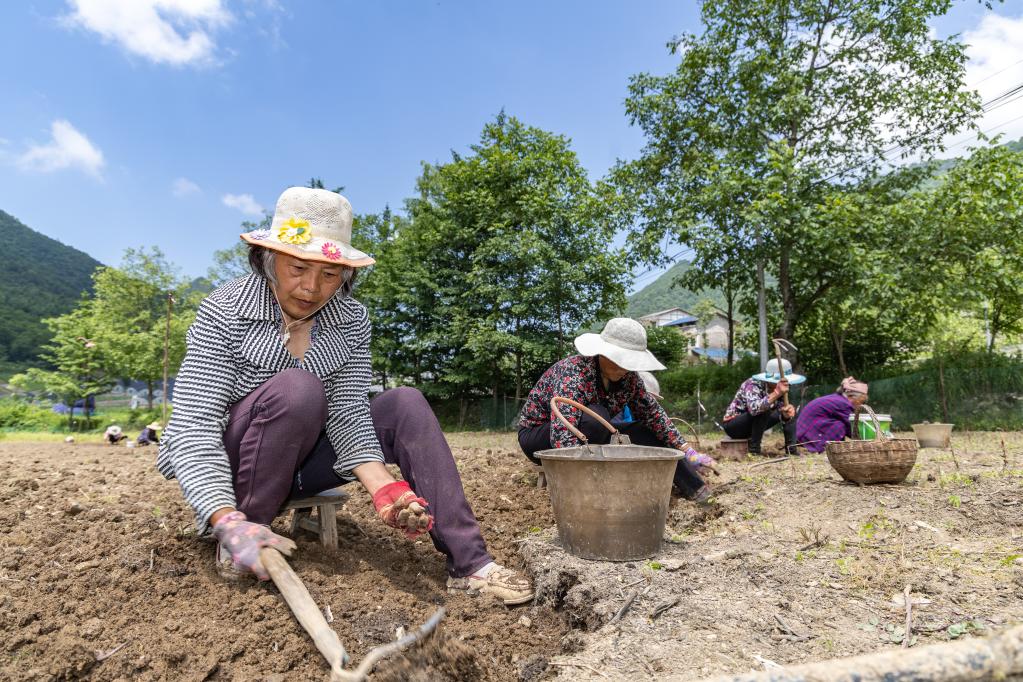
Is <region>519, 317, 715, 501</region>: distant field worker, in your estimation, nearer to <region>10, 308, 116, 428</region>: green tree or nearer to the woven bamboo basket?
the woven bamboo basket

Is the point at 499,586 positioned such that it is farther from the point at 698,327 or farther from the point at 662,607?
the point at 698,327

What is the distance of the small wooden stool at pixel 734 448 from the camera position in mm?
7202

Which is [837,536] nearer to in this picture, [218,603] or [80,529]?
[218,603]

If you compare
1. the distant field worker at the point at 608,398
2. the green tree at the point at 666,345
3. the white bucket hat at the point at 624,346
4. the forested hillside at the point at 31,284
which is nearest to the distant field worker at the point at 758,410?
the distant field worker at the point at 608,398

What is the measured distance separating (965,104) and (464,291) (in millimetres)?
14076

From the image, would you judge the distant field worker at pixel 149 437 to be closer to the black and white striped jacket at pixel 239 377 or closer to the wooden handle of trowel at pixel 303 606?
the black and white striped jacket at pixel 239 377

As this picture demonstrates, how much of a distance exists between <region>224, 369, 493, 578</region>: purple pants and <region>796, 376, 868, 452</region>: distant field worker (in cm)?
510

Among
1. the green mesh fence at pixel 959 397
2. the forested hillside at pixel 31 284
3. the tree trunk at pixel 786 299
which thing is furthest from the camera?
the forested hillside at pixel 31 284

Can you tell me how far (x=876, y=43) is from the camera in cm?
1583

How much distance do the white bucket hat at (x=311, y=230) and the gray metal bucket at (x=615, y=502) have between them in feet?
4.29

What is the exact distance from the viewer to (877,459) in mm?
4234

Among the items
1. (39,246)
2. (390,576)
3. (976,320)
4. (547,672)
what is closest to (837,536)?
(547,672)

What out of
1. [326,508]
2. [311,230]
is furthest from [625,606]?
[311,230]

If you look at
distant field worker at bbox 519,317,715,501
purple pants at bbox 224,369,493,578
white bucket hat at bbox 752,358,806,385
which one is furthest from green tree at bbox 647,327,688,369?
purple pants at bbox 224,369,493,578
